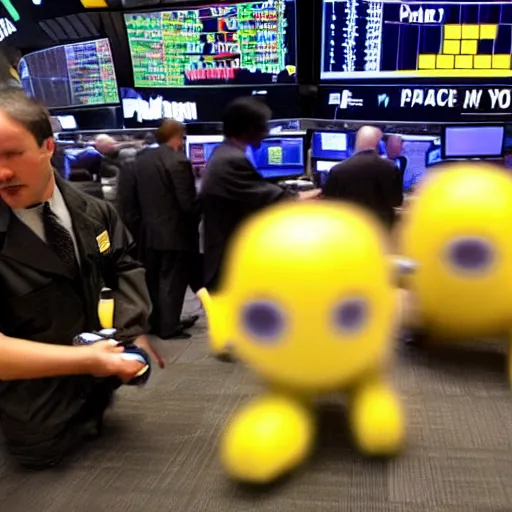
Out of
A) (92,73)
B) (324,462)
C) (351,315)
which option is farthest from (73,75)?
(351,315)

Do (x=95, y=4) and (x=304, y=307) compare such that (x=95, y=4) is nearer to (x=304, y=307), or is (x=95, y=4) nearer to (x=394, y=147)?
(x=394, y=147)

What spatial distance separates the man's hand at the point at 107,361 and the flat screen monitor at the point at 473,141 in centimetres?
299

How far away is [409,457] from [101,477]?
0.55 meters

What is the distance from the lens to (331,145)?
3.80 meters

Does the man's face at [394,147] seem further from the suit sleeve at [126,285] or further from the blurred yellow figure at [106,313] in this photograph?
the blurred yellow figure at [106,313]

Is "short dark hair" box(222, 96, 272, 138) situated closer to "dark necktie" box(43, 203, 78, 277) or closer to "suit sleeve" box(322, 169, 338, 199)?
"suit sleeve" box(322, 169, 338, 199)

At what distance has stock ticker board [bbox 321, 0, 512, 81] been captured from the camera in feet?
10.3

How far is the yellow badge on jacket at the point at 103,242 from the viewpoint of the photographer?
49.6 inches

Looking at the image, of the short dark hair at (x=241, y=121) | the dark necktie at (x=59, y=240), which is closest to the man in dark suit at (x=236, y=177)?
the short dark hair at (x=241, y=121)

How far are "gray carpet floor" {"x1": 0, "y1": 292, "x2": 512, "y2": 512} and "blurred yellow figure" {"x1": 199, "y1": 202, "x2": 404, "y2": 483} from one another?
13cm

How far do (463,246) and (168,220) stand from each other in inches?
82.6

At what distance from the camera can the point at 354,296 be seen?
760 millimetres

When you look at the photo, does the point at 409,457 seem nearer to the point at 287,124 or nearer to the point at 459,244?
the point at 459,244

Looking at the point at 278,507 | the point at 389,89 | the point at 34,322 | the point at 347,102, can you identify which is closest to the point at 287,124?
the point at 347,102
